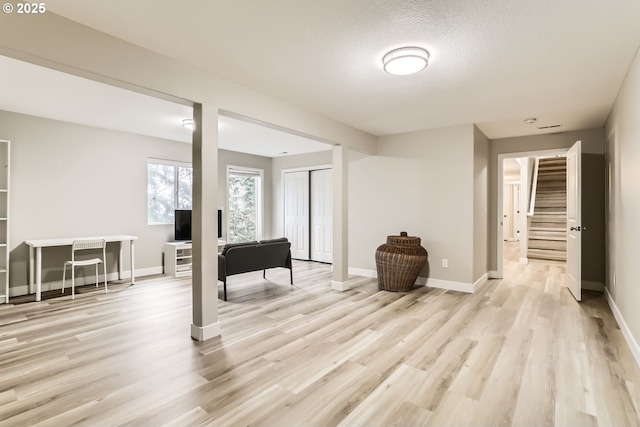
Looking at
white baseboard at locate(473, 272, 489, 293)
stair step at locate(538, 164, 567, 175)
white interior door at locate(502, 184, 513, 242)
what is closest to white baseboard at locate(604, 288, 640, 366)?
white baseboard at locate(473, 272, 489, 293)

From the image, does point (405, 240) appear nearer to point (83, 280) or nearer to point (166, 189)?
point (166, 189)

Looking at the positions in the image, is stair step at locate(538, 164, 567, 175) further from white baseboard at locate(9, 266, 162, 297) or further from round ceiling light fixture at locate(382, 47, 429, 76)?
white baseboard at locate(9, 266, 162, 297)

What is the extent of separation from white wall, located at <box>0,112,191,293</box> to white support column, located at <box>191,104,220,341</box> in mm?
3223

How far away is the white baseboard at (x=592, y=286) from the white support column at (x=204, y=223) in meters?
5.34

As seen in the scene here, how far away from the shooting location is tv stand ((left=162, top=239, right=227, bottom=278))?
5602mm

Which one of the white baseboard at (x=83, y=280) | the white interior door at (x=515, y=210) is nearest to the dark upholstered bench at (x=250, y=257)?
the white baseboard at (x=83, y=280)

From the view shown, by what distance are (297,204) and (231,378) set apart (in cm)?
563

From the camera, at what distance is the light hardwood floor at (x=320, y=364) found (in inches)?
73.1

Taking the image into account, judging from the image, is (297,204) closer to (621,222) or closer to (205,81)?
(205,81)

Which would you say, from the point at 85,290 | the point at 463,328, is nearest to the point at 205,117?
the point at 463,328

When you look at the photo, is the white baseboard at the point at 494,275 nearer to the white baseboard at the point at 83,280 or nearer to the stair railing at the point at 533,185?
the stair railing at the point at 533,185

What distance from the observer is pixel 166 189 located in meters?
6.03

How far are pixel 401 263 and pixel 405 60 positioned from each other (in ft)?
9.17

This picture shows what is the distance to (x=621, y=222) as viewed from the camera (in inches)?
126
